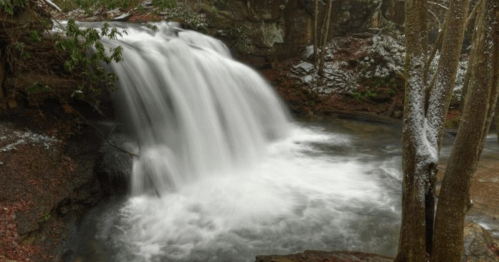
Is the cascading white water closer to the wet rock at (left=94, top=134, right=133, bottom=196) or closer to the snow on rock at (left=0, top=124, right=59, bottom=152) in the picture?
the wet rock at (left=94, top=134, right=133, bottom=196)

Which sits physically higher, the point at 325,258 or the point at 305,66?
the point at 305,66

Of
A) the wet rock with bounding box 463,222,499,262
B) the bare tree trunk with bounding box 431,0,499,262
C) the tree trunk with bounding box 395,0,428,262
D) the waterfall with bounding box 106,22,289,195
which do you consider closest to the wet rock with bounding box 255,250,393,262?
the tree trunk with bounding box 395,0,428,262

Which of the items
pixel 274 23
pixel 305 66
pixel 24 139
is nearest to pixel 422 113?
pixel 24 139

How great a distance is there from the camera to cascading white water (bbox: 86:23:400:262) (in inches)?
243

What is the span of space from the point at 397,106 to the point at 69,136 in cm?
1325

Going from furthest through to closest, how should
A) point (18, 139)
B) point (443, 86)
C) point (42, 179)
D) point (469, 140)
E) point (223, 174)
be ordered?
1. point (223, 174)
2. point (18, 139)
3. point (42, 179)
4. point (443, 86)
5. point (469, 140)

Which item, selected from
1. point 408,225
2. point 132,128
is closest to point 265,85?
point 132,128

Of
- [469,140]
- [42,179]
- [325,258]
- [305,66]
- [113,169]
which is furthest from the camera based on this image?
[305,66]

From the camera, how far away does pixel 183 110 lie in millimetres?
9820

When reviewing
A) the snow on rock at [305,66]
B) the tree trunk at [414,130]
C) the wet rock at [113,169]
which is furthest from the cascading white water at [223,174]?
the snow on rock at [305,66]

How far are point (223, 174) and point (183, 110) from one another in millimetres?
2326

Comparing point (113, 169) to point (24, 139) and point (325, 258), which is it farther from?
point (325, 258)

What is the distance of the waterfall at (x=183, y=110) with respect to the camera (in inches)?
334

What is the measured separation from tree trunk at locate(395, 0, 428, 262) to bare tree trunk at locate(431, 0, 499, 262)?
0.21 m
